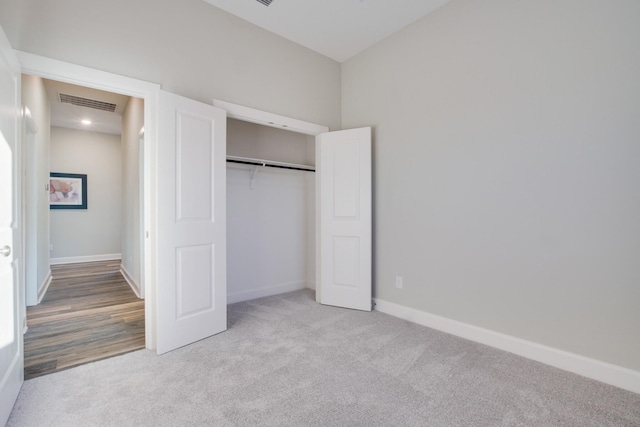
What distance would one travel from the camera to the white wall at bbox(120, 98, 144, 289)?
4.04 m

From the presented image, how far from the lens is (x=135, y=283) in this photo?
432cm

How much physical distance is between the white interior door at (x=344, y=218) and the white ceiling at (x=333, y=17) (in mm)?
1017

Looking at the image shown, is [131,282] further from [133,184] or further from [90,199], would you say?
[90,199]

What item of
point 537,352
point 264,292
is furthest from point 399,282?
point 264,292

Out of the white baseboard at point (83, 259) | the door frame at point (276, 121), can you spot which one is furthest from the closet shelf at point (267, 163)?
the white baseboard at point (83, 259)

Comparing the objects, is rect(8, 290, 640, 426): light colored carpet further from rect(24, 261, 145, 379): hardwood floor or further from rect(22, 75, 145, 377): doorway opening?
rect(22, 75, 145, 377): doorway opening

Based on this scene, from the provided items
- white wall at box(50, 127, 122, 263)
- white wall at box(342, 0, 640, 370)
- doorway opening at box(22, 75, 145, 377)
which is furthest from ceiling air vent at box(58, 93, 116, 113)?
white wall at box(342, 0, 640, 370)

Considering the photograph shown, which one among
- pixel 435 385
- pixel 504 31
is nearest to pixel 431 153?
pixel 504 31

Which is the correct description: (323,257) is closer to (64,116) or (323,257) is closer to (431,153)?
(431,153)

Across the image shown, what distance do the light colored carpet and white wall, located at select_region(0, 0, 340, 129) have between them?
2.19 m

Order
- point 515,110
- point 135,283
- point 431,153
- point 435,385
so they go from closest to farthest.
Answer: point 435,385
point 515,110
point 431,153
point 135,283

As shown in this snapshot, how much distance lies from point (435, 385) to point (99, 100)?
5515 mm

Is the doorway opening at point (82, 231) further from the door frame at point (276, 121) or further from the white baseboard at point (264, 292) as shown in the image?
the door frame at point (276, 121)

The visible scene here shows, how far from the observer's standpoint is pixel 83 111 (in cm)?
524
